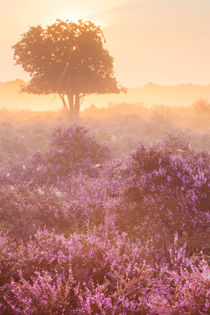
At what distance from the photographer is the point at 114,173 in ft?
23.0

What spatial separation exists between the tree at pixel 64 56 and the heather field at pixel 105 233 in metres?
12.7

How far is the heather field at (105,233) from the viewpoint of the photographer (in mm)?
2564

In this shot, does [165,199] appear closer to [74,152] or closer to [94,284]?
[94,284]

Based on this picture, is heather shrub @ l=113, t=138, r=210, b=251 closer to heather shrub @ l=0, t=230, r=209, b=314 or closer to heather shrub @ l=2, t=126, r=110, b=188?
heather shrub @ l=0, t=230, r=209, b=314

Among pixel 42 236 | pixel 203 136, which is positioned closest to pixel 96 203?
pixel 42 236

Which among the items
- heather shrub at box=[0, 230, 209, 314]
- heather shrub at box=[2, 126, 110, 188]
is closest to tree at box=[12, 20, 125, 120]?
heather shrub at box=[2, 126, 110, 188]

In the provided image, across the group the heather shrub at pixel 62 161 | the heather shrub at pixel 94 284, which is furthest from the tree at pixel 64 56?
the heather shrub at pixel 94 284

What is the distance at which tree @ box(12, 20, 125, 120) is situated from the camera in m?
21.9

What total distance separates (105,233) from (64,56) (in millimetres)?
20162

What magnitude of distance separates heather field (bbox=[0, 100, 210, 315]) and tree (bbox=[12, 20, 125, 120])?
41.6 ft

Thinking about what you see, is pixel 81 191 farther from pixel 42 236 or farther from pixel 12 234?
pixel 42 236

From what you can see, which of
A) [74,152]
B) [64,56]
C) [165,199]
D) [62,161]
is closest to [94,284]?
[165,199]

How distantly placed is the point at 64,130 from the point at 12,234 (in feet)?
19.4

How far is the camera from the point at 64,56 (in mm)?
21969
